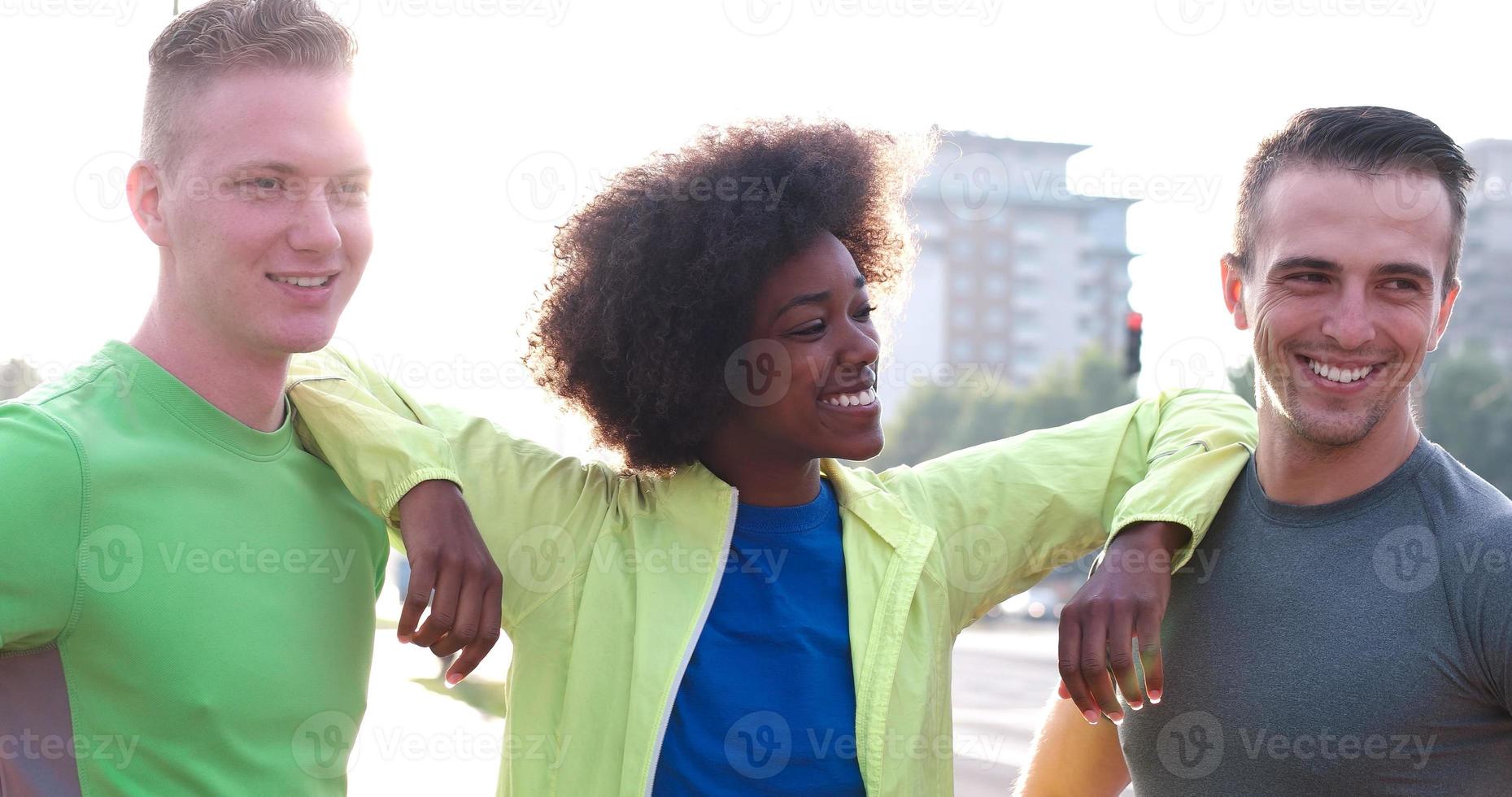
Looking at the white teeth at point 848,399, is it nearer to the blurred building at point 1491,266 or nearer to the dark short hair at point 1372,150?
the dark short hair at point 1372,150

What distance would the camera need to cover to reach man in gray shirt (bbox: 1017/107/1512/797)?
2.62m

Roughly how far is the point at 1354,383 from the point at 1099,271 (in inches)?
4181

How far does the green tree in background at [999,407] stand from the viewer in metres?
62.6

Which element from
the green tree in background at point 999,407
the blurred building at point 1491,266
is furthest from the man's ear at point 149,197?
the blurred building at point 1491,266

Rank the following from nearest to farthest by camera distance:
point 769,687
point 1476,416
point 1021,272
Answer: point 769,687 < point 1476,416 < point 1021,272

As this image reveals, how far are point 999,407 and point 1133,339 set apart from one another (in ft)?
176

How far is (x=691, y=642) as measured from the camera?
9.30ft

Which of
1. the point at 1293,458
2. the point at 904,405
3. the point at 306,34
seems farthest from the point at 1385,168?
the point at 904,405

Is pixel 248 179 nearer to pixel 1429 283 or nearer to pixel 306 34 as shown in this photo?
pixel 306 34

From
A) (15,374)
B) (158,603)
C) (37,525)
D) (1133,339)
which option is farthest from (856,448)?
(15,374)

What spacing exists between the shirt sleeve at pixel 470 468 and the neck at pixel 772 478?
0.27 meters

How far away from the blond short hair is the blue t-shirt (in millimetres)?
1368

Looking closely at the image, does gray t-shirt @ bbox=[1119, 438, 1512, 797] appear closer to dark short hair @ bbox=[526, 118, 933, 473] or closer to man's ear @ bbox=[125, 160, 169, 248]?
dark short hair @ bbox=[526, 118, 933, 473]

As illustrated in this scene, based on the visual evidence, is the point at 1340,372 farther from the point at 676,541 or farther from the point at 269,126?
the point at 269,126
